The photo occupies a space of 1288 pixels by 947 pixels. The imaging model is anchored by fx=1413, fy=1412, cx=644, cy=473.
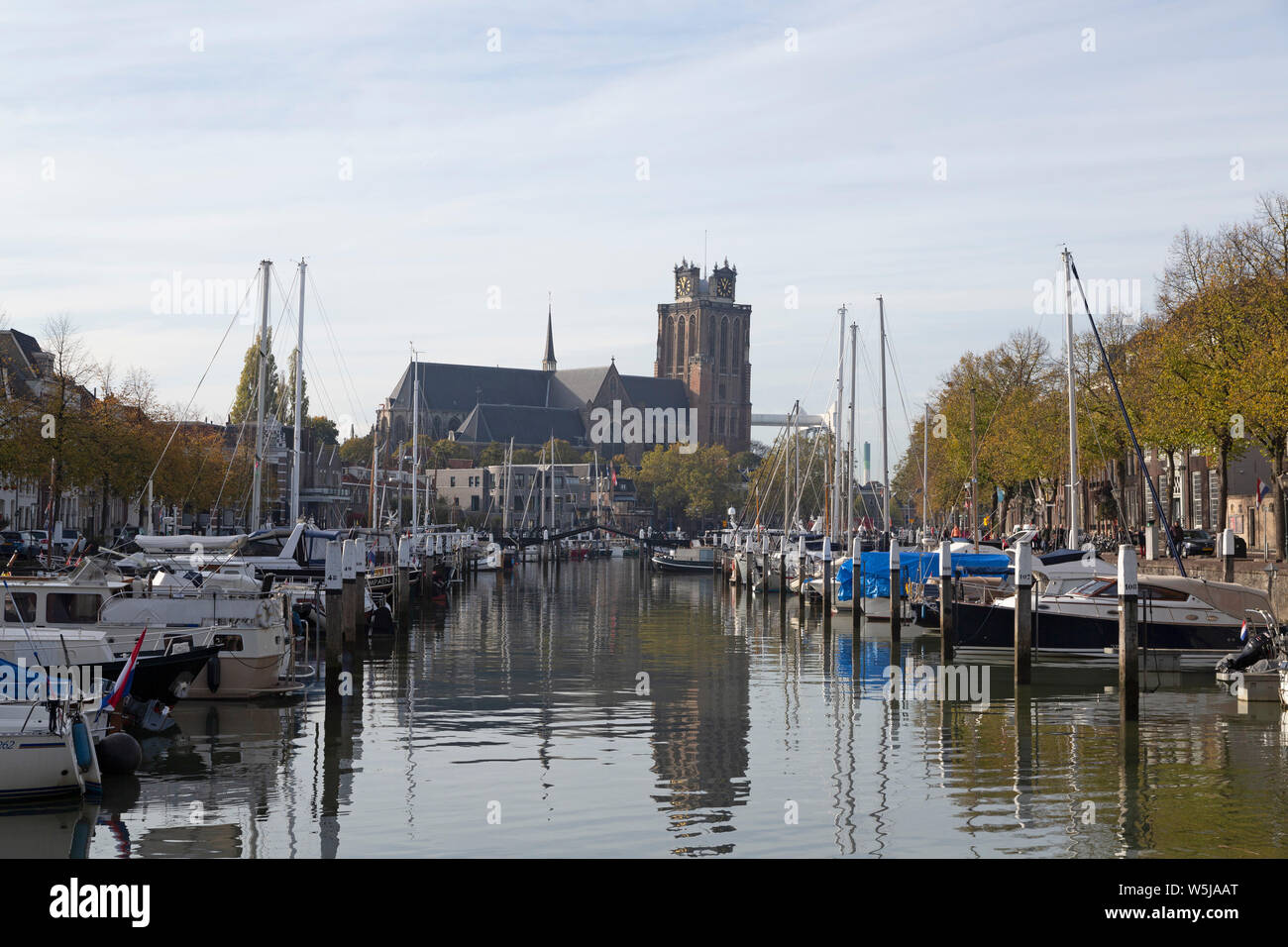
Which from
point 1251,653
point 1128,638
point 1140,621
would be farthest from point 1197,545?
point 1128,638

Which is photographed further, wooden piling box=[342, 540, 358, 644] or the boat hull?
wooden piling box=[342, 540, 358, 644]

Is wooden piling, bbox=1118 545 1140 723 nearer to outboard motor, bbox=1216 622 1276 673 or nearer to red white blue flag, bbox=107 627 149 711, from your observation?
outboard motor, bbox=1216 622 1276 673

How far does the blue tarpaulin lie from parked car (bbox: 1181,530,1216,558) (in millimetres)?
10088

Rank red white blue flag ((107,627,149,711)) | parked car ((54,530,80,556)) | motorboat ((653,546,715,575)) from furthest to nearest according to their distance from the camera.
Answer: motorboat ((653,546,715,575)) < parked car ((54,530,80,556)) < red white blue flag ((107,627,149,711))

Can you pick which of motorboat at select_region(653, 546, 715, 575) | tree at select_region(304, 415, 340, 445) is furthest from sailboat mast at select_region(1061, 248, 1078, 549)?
tree at select_region(304, 415, 340, 445)

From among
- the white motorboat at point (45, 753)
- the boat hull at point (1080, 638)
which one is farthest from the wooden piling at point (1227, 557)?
the white motorboat at point (45, 753)

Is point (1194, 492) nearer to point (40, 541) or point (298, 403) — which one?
point (298, 403)

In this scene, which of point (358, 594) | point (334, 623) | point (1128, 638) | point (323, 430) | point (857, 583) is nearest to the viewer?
point (1128, 638)

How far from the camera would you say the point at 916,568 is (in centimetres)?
5122

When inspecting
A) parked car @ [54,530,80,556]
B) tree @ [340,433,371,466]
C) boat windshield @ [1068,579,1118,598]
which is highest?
tree @ [340,433,371,466]

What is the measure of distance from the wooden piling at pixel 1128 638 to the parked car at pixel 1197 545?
29.9 metres

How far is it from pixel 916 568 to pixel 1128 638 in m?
24.3

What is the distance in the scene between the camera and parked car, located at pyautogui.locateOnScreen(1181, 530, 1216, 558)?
187ft

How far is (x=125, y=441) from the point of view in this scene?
6656 cm
